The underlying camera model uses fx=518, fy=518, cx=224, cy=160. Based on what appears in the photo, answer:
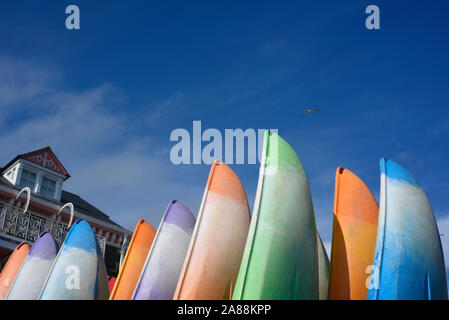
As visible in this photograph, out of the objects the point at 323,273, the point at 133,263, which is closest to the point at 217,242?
the point at 133,263

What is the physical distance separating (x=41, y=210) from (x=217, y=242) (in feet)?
44.6

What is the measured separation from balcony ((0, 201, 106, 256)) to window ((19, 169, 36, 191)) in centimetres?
253

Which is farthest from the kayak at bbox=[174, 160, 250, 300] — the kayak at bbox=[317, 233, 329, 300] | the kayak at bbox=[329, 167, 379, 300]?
the kayak at bbox=[317, 233, 329, 300]

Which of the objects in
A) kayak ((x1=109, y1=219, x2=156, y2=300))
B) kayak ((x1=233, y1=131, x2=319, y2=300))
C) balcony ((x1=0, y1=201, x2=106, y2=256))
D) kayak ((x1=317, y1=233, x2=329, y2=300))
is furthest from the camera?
balcony ((x1=0, y1=201, x2=106, y2=256))

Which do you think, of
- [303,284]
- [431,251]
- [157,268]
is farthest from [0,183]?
[431,251]

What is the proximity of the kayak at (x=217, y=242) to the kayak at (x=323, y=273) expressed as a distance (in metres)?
2.49

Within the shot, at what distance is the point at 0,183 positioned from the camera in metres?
18.7

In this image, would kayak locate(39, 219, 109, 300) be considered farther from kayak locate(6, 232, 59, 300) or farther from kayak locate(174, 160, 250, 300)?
kayak locate(174, 160, 250, 300)

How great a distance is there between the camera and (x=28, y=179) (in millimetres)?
21797

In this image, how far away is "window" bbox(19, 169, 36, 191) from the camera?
21.5 m

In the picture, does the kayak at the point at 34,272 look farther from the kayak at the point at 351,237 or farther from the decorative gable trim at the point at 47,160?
the decorative gable trim at the point at 47,160

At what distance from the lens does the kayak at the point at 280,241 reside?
7.44 meters
